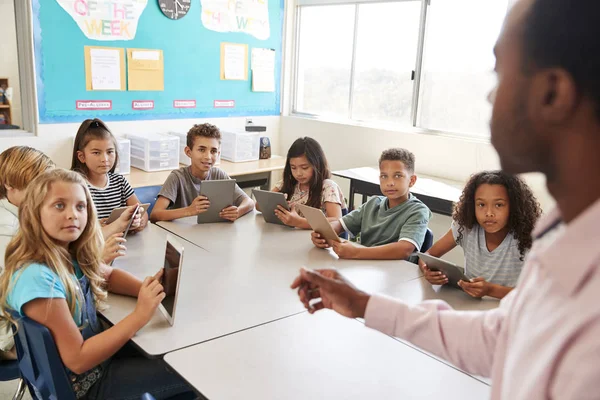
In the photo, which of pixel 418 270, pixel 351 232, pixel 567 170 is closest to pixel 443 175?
pixel 351 232

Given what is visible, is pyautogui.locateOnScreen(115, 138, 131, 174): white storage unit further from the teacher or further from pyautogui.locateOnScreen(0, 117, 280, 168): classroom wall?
the teacher

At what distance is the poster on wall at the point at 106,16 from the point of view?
366cm

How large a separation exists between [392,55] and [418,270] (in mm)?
2764

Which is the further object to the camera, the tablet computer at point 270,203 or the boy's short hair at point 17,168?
the tablet computer at point 270,203

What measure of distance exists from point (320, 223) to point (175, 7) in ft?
8.93

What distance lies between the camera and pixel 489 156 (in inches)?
148

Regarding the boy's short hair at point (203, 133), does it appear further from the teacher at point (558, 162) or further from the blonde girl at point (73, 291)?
the teacher at point (558, 162)

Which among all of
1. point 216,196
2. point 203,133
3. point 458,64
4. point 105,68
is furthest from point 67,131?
point 458,64

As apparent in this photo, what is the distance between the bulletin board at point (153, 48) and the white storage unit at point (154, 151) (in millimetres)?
256

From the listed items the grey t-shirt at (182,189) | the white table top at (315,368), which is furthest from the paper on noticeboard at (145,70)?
the white table top at (315,368)

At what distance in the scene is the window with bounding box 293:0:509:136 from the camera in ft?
12.8

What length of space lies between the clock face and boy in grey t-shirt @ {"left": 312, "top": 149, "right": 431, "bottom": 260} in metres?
2.44

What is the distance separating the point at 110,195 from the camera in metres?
2.74

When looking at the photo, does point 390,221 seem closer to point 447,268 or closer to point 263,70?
point 447,268
